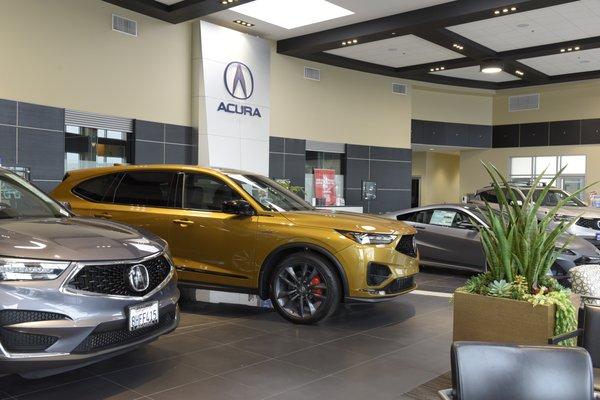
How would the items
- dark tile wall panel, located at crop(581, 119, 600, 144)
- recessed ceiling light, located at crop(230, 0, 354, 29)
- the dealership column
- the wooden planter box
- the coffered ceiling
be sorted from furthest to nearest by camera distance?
dark tile wall panel, located at crop(581, 119, 600, 144)
the dealership column
recessed ceiling light, located at crop(230, 0, 354, 29)
the coffered ceiling
the wooden planter box

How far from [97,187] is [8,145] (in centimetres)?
396

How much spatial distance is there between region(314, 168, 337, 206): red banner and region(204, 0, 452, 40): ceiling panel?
3.98 meters

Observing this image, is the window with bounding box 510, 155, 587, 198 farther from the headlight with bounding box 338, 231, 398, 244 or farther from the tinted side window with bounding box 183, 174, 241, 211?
the tinted side window with bounding box 183, 174, 241, 211

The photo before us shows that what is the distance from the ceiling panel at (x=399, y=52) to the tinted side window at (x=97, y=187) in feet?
30.7

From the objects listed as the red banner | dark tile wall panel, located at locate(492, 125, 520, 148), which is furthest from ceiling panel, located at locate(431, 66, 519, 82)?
the red banner

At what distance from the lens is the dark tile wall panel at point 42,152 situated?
372 inches

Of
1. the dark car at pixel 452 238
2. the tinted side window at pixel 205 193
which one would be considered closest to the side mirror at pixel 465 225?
the dark car at pixel 452 238

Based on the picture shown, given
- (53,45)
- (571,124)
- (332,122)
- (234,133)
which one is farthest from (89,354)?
(571,124)

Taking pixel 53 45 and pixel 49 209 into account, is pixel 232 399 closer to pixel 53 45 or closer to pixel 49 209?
pixel 49 209

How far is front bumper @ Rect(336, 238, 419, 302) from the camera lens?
206 inches

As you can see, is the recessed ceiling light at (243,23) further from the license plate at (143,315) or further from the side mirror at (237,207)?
the license plate at (143,315)

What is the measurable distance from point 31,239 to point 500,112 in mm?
20609

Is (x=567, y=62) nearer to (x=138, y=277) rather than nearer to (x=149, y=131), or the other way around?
(x=149, y=131)

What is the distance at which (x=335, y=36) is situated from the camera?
1302 centimetres
